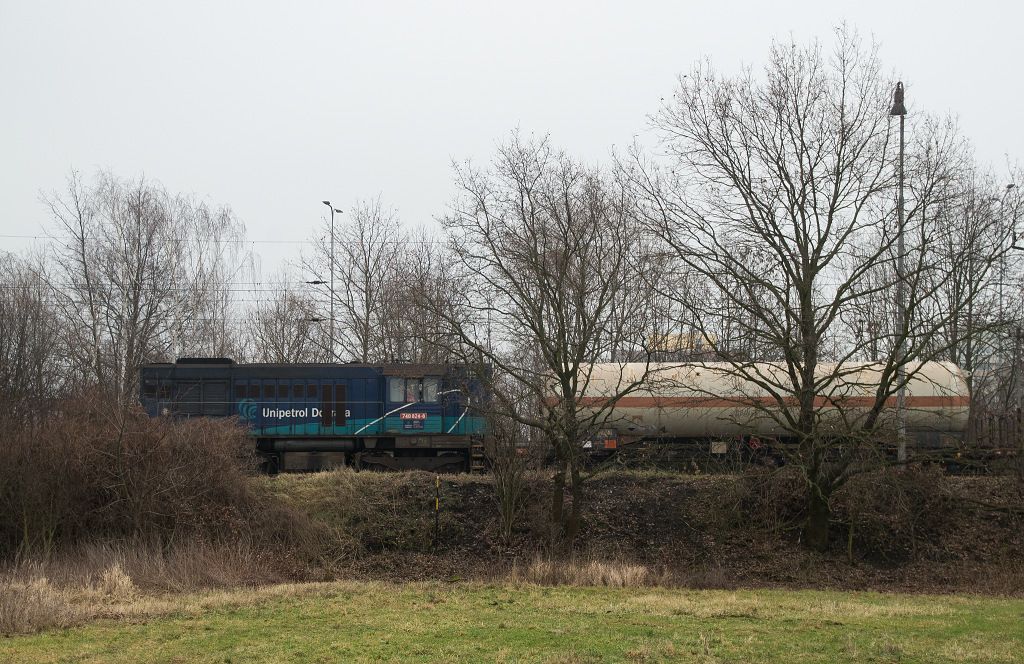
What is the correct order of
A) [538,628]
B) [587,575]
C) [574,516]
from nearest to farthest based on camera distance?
1. [538,628]
2. [587,575]
3. [574,516]

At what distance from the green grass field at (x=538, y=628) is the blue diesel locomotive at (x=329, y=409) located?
42.7 ft

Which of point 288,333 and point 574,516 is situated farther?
point 288,333

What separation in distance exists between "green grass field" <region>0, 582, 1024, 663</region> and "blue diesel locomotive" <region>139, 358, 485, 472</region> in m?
13.0

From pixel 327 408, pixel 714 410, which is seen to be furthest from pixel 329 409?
pixel 714 410

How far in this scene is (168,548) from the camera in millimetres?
20781

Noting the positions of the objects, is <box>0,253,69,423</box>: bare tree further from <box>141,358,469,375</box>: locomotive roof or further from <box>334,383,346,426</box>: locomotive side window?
<box>334,383,346,426</box>: locomotive side window

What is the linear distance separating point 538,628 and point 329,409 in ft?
63.2

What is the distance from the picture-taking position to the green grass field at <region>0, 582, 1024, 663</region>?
1113 centimetres

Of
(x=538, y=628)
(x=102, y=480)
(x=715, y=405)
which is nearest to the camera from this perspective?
(x=538, y=628)

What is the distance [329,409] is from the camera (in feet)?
102

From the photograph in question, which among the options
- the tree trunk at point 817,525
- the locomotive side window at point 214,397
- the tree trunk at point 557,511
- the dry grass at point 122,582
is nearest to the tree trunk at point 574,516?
the tree trunk at point 557,511

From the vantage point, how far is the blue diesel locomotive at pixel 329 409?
30875 mm

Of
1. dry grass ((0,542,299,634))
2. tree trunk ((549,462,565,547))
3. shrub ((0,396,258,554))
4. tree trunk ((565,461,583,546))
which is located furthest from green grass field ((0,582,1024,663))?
shrub ((0,396,258,554))

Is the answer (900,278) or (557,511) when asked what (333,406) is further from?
(900,278)
